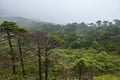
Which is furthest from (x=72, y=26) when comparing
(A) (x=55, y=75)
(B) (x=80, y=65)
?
(B) (x=80, y=65)

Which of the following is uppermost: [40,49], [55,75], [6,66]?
[40,49]

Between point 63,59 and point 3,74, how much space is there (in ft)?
25.6

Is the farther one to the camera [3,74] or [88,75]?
[88,75]

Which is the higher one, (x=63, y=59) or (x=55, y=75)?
(x=63, y=59)

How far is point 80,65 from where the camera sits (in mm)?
22469

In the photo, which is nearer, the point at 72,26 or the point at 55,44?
the point at 55,44

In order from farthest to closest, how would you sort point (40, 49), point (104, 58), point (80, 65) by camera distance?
point (104, 58) → point (80, 65) → point (40, 49)

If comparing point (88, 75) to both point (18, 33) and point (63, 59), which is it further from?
point (18, 33)

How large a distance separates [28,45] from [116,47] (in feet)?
109

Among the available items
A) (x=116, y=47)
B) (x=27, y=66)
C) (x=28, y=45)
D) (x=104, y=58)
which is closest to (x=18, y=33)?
(x=28, y=45)

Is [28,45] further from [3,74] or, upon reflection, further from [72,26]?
[72,26]

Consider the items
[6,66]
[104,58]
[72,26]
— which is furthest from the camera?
[72,26]

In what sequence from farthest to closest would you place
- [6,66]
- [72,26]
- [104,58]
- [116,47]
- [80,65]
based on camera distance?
[72,26] → [116,47] → [104,58] → [6,66] → [80,65]

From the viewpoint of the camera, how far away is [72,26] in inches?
3127
